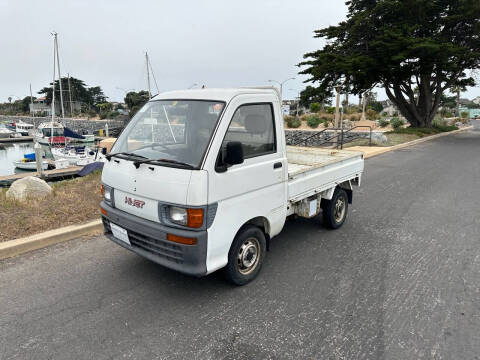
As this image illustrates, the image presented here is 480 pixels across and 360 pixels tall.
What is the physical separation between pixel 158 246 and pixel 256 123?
1.71 meters

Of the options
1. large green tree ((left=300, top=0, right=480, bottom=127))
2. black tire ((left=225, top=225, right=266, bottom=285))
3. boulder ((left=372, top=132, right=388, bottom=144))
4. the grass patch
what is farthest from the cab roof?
the grass patch

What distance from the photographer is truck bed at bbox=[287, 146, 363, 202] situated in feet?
14.2

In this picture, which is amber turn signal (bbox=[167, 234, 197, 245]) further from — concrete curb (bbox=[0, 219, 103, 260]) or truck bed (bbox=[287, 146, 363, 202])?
concrete curb (bbox=[0, 219, 103, 260])

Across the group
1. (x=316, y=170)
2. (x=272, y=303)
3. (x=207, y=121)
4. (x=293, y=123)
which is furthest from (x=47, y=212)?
(x=293, y=123)

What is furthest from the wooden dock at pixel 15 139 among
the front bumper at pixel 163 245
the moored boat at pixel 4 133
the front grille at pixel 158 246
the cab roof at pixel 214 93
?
the front grille at pixel 158 246

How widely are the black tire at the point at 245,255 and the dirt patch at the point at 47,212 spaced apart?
3001 millimetres

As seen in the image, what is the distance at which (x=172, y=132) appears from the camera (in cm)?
383

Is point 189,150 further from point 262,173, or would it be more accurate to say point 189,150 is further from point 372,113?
point 372,113

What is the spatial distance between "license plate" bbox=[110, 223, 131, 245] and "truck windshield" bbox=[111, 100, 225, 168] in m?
0.87

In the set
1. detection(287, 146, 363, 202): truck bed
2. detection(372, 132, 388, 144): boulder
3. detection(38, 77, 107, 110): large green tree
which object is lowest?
detection(287, 146, 363, 202): truck bed

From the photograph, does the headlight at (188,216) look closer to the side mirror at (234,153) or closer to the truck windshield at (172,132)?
the truck windshield at (172,132)

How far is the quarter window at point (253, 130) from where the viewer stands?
136 inches

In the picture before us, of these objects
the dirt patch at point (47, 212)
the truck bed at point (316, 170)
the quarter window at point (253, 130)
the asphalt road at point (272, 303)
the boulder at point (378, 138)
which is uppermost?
the quarter window at point (253, 130)

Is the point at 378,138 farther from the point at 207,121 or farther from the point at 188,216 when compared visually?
the point at 188,216
